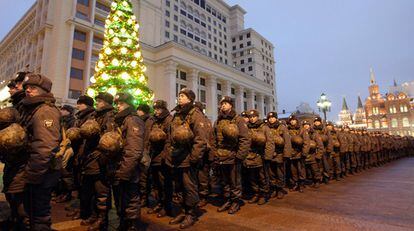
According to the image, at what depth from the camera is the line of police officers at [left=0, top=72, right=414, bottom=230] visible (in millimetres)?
2896

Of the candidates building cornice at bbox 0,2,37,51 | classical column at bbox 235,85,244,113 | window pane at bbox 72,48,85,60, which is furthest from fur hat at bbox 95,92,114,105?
building cornice at bbox 0,2,37,51

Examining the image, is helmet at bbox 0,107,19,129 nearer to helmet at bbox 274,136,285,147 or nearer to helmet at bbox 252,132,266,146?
helmet at bbox 252,132,266,146

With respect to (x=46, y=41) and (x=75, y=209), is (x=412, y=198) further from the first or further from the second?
(x=46, y=41)

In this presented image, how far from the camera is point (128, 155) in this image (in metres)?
3.42

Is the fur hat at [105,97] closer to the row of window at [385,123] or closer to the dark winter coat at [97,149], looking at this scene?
the dark winter coat at [97,149]

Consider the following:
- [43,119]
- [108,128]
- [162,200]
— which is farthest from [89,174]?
[162,200]

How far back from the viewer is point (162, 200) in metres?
4.97

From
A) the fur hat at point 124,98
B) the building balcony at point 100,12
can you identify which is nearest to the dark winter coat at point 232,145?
the fur hat at point 124,98

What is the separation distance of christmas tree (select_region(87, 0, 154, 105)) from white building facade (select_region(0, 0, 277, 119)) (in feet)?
57.9

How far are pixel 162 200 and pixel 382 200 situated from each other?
5.62m

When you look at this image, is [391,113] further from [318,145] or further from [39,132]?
[39,132]

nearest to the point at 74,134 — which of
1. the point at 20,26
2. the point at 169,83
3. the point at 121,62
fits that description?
the point at 121,62

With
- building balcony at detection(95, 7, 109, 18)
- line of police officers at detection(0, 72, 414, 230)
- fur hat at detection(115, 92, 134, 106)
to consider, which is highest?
building balcony at detection(95, 7, 109, 18)

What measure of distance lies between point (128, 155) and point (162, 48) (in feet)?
114
